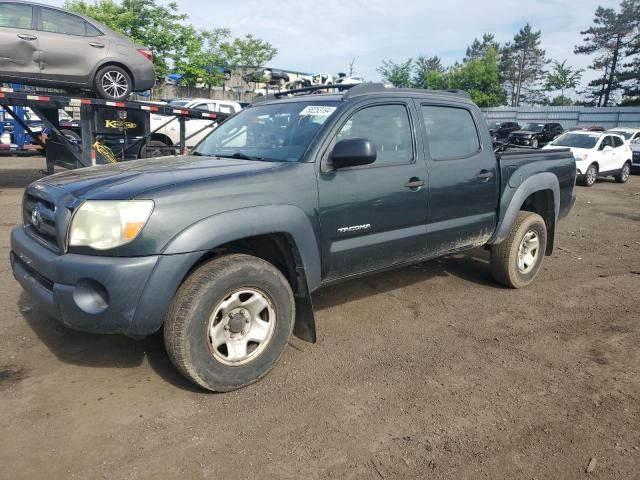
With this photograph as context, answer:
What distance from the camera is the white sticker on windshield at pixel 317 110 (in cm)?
347

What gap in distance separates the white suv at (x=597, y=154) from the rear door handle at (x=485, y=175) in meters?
11.9

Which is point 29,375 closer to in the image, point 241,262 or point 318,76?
point 241,262

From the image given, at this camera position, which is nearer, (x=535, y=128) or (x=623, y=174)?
(x=623, y=174)

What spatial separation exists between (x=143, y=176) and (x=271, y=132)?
1.12m

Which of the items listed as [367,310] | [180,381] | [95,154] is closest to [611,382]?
[367,310]

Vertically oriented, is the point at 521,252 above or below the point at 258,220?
below

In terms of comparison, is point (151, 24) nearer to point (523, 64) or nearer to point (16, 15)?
point (16, 15)

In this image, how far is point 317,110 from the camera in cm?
355

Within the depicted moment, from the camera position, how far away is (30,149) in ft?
46.5

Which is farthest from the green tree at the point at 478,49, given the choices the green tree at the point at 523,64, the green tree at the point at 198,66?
the green tree at the point at 198,66

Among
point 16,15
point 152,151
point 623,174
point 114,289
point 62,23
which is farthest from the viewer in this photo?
point 623,174

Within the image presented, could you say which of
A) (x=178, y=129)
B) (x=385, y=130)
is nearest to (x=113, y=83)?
(x=178, y=129)

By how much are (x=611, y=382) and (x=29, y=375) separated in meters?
3.68

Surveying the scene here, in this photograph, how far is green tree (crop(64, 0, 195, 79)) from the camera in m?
29.5
